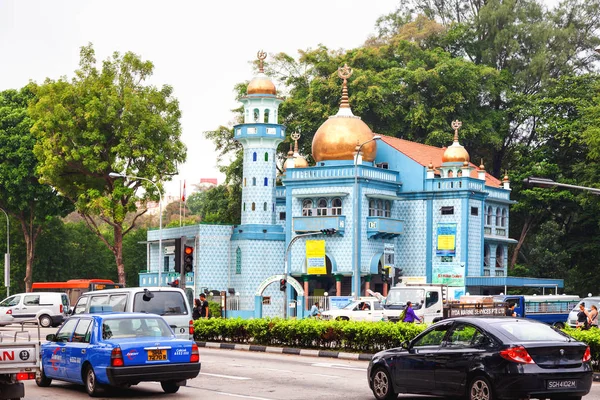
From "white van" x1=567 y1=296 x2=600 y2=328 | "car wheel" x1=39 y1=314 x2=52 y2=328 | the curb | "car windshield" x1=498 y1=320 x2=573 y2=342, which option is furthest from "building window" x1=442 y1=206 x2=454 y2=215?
"car windshield" x1=498 y1=320 x2=573 y2=342

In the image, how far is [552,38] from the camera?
7344cm

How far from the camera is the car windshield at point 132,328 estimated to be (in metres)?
18.6

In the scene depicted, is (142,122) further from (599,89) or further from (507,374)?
(507,374)

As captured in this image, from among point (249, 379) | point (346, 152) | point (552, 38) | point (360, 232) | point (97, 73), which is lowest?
point (249, 379)

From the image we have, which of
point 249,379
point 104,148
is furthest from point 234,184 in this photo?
point 249,379

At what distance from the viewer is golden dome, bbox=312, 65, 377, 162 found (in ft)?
199

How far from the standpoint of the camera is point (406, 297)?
40.9 meters

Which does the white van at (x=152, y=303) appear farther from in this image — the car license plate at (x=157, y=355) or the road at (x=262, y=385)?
the car license plate at (x=157, y=355)

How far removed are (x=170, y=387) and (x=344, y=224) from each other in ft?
131

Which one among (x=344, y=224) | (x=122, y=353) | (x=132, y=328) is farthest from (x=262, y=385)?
(x=344, y=224)

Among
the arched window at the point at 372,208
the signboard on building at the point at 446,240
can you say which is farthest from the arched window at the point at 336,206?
the signboard on building at the point at 446,240

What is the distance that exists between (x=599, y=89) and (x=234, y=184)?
24700 millimetres

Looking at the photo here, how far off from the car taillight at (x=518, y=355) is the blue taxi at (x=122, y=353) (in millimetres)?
5479

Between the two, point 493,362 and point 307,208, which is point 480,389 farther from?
point 307,208
